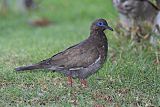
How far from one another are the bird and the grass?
0.77ft

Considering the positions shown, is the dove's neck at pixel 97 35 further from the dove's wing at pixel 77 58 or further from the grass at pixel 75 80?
the grass at pixel 75 80

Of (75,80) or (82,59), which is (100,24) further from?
(75,80)

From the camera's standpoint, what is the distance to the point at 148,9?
A: 13.3 meters

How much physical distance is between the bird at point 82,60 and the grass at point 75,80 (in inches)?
9.2

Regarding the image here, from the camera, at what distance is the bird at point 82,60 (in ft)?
28.0

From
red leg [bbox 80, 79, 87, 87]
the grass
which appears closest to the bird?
red leg [bbox 80, 79, 87, 87]

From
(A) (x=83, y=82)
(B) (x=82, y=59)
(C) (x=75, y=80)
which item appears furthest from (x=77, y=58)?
(C) (x=75, y=80)

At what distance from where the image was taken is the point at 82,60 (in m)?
8.56

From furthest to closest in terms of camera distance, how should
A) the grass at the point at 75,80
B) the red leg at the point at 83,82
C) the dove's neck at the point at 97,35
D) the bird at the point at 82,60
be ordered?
1. the dove's neck at the point at 97,35
2. the red leg at the point at 83,82
3. the bird at the point at 82,60
4. the grass at the point at 75,80

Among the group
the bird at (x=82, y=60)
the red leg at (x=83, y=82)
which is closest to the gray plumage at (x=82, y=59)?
the bird at (x=82, y=60)

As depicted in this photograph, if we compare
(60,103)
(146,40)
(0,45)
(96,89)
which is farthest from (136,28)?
(60,103)

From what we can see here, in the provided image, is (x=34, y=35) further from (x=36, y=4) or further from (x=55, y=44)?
(x=36, y=4)

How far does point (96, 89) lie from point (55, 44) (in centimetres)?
514

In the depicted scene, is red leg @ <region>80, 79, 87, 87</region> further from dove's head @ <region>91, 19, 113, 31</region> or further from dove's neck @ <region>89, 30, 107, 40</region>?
dove's head @ <region>91, 19, 113, 31</region>
